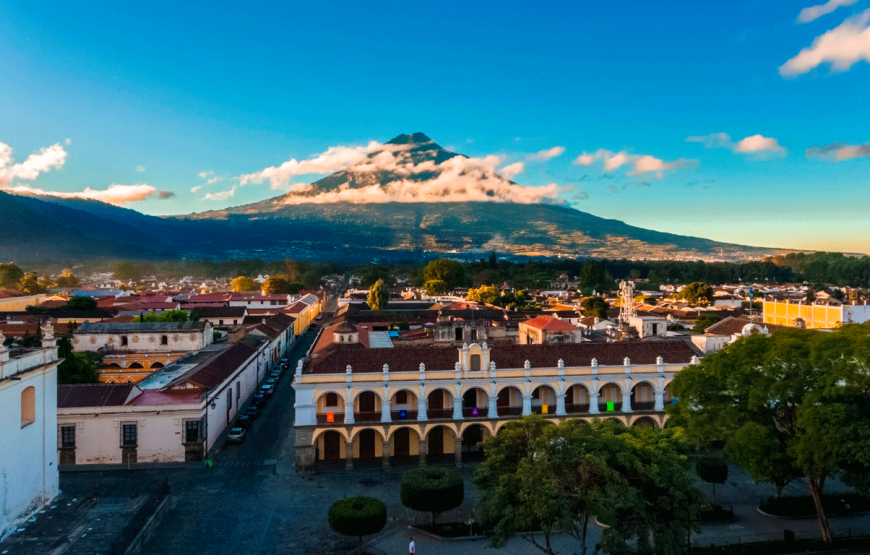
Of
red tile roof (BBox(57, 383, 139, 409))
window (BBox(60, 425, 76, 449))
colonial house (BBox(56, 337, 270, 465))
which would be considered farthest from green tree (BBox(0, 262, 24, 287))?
window (BBox(60, 425, 76, 449))

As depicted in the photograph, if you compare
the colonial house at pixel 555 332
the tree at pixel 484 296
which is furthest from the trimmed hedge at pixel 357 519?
the tree at pixel 484 296

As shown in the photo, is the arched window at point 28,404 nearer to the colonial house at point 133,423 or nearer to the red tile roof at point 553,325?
the colonial house at point 133,423

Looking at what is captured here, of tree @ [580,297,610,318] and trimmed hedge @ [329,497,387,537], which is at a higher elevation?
tree @ [580,297,610,318]

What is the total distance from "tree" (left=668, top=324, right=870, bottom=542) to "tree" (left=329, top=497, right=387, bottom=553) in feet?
36.3

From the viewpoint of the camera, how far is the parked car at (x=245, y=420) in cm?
3397

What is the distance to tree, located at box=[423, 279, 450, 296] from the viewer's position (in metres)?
109

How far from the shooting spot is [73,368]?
1367 inches

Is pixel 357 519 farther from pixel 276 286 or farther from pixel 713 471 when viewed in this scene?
pixel 276 286

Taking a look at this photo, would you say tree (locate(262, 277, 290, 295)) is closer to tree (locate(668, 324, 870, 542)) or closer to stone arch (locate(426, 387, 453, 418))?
stone arch (locate(426, 387, 453, 418))

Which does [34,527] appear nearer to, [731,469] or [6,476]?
[6,476]

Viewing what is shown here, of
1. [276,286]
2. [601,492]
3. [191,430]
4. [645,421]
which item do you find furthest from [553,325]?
[276,286]

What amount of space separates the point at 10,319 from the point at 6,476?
156 feet

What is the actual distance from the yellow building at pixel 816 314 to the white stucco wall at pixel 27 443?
5280cm

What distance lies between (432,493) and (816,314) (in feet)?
160
